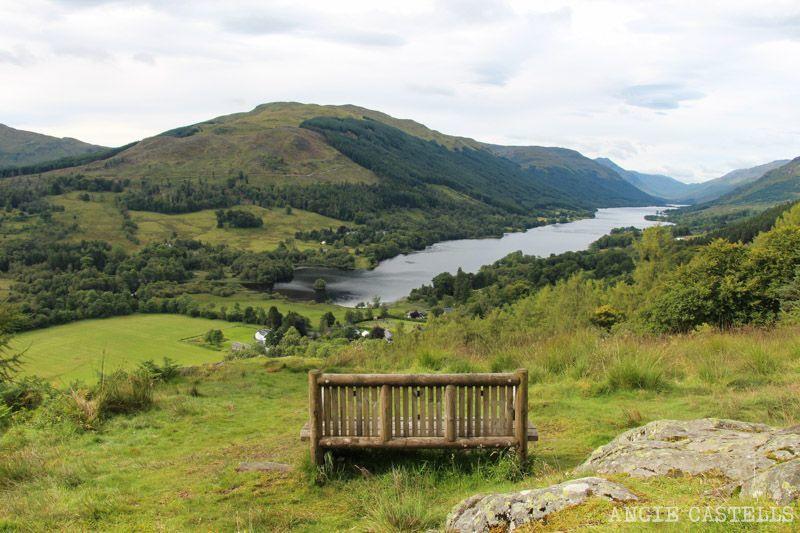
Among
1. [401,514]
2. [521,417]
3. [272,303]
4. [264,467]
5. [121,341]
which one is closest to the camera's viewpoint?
[401,514]

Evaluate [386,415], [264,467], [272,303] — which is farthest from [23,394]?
[272,303]

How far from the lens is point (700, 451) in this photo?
4836 mm

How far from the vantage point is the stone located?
6832 millimetres

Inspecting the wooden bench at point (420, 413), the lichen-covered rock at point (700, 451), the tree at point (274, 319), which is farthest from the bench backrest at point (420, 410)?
the tree at point (274, 319)

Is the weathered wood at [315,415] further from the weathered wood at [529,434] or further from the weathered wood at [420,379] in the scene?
the weathered wood at [529,434]

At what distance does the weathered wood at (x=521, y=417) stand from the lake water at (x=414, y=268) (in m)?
85.1

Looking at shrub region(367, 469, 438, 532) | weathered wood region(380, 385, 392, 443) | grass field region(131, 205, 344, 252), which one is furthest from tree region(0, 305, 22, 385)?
grass field region(131, 205, 344, 252)

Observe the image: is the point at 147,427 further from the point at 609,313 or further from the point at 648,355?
the point at 609,313

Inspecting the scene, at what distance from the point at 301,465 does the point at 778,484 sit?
5288 millimetres

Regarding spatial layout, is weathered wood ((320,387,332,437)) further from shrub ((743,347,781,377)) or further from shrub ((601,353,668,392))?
shrub ((743,347,781,377))

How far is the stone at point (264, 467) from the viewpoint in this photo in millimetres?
6832

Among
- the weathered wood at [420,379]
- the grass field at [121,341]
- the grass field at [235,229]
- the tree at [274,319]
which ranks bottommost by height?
the grass field at [121,341]

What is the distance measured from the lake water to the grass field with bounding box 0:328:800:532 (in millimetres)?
81758

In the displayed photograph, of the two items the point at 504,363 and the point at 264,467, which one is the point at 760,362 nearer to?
the point at 504,363
